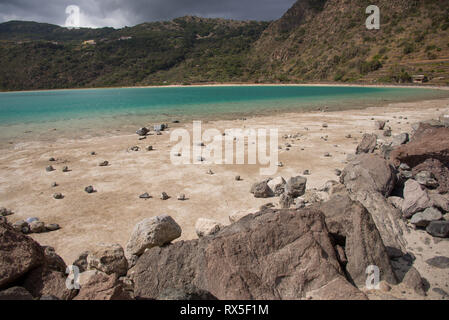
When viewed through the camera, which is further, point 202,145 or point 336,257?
point 202,145

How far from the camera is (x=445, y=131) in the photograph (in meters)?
6.15

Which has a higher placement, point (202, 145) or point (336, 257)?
point (202, 145)

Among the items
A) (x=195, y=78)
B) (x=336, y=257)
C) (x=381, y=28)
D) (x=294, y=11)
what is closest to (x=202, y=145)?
(x=336, y=257)

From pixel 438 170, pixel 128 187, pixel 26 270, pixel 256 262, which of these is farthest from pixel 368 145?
pixel 26 270

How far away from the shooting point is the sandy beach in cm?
497

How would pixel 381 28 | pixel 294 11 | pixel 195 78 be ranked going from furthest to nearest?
pixel 294 11 → pixel 195 78 → pixel 381 28

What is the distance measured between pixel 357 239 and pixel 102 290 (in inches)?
116

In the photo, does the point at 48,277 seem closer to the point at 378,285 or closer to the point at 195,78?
the point at 378,285

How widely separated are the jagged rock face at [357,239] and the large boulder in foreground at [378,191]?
653 millimetres

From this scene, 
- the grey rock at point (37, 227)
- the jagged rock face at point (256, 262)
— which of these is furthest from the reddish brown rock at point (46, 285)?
the grey rock at point (37, 227)

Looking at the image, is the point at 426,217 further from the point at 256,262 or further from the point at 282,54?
the point at 282,54

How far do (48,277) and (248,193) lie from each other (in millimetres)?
4368

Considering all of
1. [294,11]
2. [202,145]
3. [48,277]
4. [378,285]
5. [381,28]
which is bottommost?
[378,285]

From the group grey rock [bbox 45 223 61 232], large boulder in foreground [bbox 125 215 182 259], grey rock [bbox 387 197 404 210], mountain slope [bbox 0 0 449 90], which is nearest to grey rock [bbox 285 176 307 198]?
grey rock [bbox 387 197 404 210]
